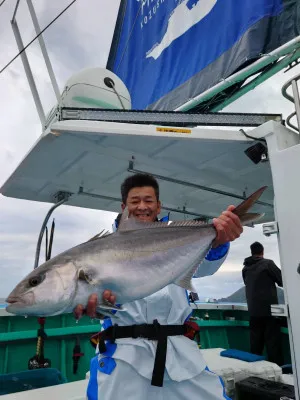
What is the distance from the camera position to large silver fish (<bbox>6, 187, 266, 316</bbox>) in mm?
1737

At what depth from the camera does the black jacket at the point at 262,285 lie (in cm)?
649

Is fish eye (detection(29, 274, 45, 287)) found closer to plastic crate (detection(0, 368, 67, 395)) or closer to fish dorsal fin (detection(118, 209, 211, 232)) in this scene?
fish dorsal fin (detection(118, 209, 211, 232))

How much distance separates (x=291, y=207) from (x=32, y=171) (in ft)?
9.58

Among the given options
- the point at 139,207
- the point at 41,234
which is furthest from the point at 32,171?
the point at 139,207

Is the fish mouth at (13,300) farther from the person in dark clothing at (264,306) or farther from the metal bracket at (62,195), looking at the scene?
the person in dark clothing at (264,306)

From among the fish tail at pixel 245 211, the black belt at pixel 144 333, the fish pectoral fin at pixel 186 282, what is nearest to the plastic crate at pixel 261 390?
the black belt at pixel 144 333

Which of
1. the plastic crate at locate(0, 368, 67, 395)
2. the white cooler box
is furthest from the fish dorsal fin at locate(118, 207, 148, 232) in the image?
the plastic crate at locate(0, 368, 67, 395)

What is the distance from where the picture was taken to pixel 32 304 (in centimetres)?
170

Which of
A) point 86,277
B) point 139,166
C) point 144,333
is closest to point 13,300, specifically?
point 86,277

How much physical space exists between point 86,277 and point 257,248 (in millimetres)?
5740

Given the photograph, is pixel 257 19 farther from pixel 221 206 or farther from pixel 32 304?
pixel 32 304

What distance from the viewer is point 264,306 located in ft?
21.3

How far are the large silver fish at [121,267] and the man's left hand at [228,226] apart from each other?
4cm

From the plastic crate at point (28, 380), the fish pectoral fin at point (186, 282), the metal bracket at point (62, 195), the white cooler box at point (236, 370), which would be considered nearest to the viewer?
the fish pectoral fin at point (186, 282)
